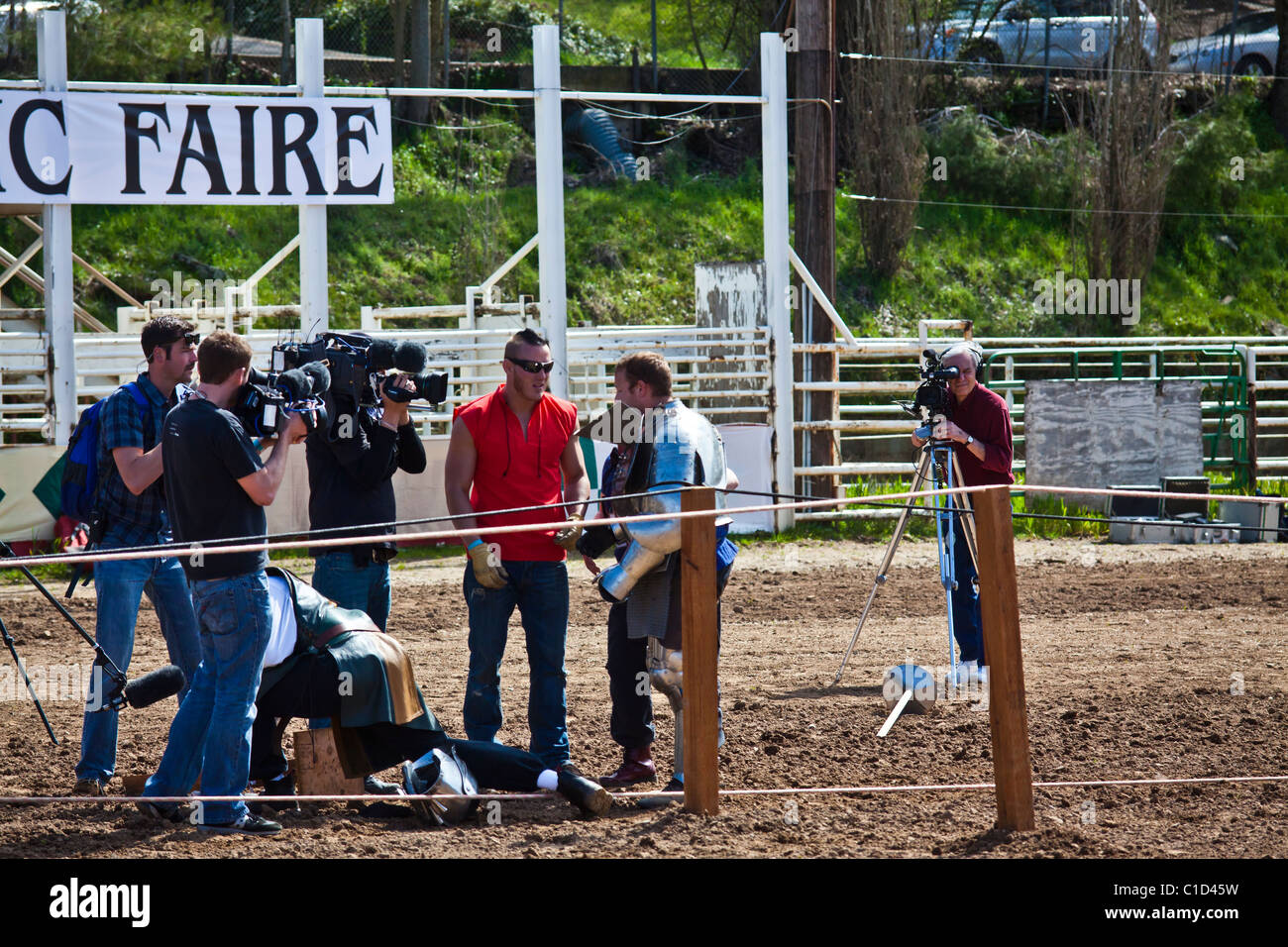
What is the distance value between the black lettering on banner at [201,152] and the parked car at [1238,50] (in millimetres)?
24384

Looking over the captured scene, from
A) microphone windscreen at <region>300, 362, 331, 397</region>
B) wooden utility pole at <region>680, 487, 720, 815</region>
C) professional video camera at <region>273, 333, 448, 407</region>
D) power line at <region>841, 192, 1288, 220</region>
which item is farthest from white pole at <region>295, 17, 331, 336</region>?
power line at <region>841, 192, 1288, 220</region>

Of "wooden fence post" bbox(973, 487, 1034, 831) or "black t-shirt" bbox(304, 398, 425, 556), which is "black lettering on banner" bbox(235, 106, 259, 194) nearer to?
"black t-shirt" bbox(304, 398, 425, 556)

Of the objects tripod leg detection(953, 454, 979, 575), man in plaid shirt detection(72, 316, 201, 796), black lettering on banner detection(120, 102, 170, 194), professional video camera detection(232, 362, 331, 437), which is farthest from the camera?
black lettering on banner detection(120, 102, 170, 194)

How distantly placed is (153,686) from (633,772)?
209 cm

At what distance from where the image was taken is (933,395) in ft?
25.5

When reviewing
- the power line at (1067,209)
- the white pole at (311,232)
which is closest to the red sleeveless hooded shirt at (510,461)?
the white pole at (311,232)

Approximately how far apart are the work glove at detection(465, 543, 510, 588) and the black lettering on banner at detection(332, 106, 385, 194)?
24.3ft

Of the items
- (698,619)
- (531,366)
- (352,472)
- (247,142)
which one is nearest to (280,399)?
(352,472)

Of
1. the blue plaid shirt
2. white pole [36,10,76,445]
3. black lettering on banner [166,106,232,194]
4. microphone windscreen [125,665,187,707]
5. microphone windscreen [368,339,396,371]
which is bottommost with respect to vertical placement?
microphone windscreen [125,665,187,707]

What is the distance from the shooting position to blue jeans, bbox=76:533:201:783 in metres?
5.90

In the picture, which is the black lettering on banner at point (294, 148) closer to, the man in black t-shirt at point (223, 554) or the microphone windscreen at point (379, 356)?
the microphone windscreen at point (379, 356)

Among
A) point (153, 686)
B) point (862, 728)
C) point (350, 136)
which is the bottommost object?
point (862, 728)

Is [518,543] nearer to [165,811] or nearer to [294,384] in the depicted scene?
[294,384]

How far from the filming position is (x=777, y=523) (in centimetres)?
1427
